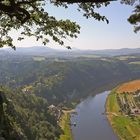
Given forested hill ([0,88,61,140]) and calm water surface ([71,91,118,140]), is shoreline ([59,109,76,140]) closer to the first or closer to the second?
calm water surface ([71,91,118,140])

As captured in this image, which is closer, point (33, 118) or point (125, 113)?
point (33, 118)

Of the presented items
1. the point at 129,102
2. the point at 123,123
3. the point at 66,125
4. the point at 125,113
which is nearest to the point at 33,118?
the point at 66,125

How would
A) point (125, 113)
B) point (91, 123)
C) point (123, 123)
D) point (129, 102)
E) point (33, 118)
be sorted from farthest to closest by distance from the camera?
point (129, 102) < point (125, 113) < point (91, 123) < point (123, 123) < point (33, 118)

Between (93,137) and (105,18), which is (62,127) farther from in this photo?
(105,18)

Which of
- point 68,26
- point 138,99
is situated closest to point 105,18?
point 68,26

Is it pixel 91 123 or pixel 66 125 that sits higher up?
pixel 91 123

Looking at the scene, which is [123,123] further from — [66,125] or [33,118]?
[33,118]

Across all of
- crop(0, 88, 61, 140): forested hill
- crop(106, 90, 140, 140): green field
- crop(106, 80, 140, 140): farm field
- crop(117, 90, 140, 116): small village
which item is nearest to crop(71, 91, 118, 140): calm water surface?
crop(106, 90, 140, 140): green field
